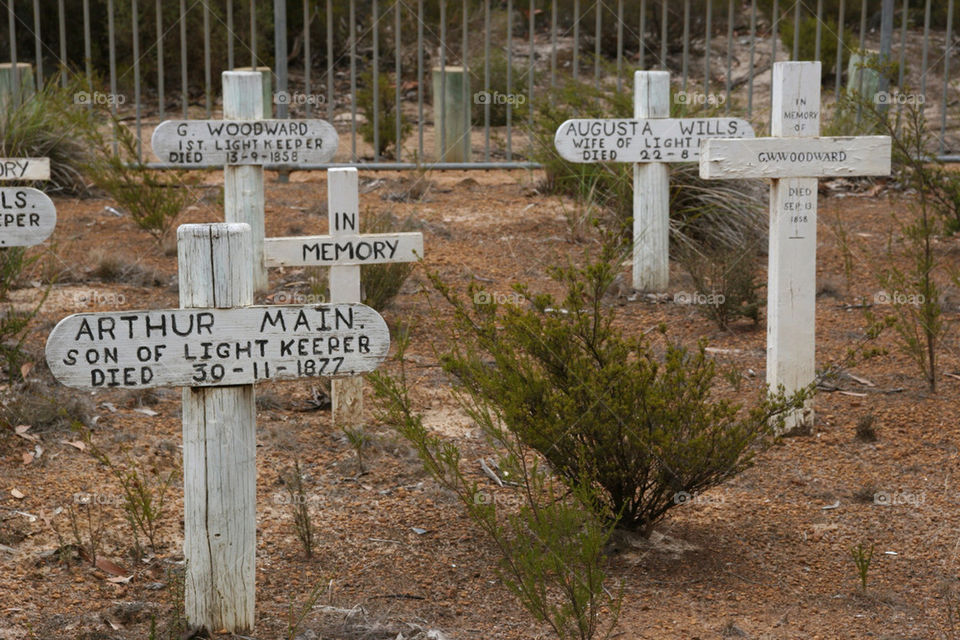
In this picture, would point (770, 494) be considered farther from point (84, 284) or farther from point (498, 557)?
point (84, 284)

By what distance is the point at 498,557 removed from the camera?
425 cm

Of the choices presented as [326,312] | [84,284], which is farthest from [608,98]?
[326,312]

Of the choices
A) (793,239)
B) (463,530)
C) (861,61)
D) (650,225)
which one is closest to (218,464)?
(463,530)

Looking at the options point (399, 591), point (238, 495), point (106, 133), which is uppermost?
point (106, 133)

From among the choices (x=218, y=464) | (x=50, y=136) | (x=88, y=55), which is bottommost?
(x=218, y=464)

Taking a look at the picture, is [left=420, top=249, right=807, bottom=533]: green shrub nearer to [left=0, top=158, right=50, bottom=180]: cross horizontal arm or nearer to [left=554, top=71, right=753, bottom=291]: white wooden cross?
[left=0, top=158, right=50, bottom=180]: cross horizontal arm

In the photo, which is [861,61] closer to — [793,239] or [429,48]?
[793,239]

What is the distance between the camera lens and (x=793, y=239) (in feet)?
17.5

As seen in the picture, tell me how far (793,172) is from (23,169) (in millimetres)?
3139

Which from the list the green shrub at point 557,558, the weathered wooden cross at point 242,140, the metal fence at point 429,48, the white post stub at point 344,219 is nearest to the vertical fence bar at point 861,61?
the metal fence at point 429,48

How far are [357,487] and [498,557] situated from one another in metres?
0.90

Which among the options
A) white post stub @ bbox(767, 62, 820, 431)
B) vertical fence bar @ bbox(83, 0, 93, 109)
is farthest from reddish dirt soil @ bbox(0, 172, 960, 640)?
vertical fence bar @ bbox(83, 0, 93, 109)

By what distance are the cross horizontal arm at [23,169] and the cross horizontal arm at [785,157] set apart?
2709 millimetres

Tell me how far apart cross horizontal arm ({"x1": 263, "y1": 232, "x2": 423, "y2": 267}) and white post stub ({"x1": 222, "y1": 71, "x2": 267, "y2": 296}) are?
125 cm
